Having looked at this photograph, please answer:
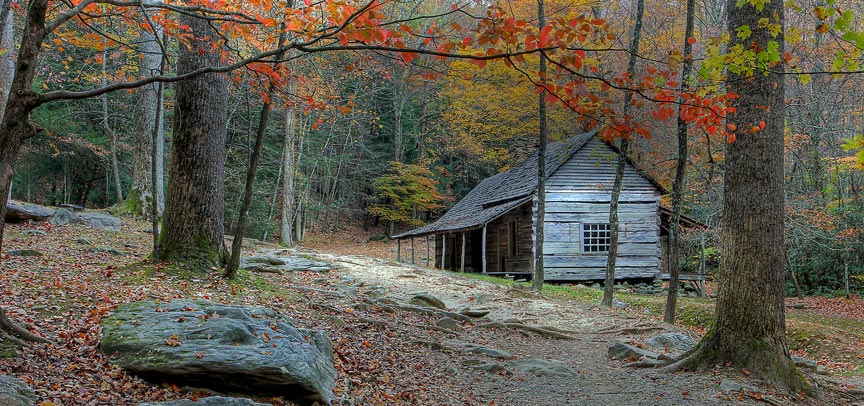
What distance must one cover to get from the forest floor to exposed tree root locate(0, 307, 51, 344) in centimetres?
14

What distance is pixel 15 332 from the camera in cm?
466

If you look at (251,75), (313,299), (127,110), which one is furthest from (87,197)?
(251,75)

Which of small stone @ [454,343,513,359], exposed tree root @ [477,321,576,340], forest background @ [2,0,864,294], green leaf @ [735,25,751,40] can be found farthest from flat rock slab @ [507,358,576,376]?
green leaf @ [735,25,751,40]

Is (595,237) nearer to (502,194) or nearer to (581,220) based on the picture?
(581,220)

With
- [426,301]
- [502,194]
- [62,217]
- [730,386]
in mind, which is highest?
[502,194]

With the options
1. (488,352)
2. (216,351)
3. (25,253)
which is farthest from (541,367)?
(25,253)

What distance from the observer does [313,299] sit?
1002 cm

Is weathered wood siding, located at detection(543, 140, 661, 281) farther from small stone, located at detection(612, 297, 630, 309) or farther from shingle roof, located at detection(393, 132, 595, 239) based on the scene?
small stone, located at detection(612, 297, 630, 309)

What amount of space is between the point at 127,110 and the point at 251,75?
1752cm

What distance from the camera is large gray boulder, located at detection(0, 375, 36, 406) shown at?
3.56m

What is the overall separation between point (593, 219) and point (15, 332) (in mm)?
21963

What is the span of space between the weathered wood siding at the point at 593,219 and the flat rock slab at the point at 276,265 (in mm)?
10934

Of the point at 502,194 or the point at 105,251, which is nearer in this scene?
the point at 105,251

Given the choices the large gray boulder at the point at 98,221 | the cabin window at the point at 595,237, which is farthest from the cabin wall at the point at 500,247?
the large gray boulder at the point at 98,221
